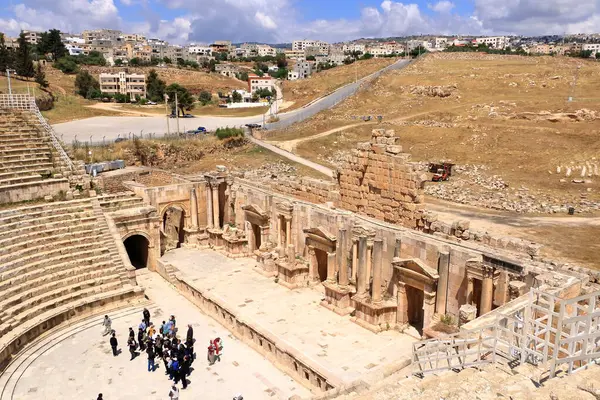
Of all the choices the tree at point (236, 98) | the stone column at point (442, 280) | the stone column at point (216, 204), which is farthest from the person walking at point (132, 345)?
the tree at point (236, 98)

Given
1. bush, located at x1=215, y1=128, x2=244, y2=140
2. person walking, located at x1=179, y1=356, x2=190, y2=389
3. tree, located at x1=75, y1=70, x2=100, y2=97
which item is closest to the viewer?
person walking, located at x1=179, y1=356, x2=190, y2=389

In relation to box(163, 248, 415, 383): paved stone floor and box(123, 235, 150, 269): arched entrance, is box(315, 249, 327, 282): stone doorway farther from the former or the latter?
box(123, 235, 150, 269): arched entrance

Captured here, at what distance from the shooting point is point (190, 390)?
14.9 meters

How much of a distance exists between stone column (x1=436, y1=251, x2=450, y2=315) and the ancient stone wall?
315cm

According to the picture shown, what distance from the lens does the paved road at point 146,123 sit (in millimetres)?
50559

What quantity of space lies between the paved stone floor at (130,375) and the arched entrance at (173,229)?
32.9 feet

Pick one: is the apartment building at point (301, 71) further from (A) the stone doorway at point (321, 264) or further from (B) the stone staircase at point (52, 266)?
(A) the stone doorway at point (321, 264)

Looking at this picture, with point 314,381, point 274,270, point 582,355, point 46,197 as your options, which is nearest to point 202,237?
point 274,270

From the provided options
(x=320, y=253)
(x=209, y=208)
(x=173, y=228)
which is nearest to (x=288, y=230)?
(x=320, y=253)

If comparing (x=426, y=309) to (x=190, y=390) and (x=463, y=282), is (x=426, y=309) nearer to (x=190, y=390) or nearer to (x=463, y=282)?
(x=463, y=282)

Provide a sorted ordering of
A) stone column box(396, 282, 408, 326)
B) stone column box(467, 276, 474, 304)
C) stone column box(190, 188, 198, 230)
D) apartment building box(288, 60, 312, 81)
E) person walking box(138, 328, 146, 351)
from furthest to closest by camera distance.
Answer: apartment building box(288, 60, 312, 81) → stone column box(190, 188, 198, 230) → stone column box(396, 282, 408, 326) → person walking box(138, 328, 146, 351) → stone column box(467, 276, 474, 304)

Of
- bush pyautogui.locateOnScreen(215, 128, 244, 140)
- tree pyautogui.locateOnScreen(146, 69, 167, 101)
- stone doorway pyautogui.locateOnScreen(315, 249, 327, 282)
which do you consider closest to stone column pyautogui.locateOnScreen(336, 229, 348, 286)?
stone doorway pyautogui.locateOnScreen(315, 249, 327, 282)

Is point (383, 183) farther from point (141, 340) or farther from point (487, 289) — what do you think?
point (141, 340)

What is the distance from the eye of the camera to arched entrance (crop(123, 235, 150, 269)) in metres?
26.0
